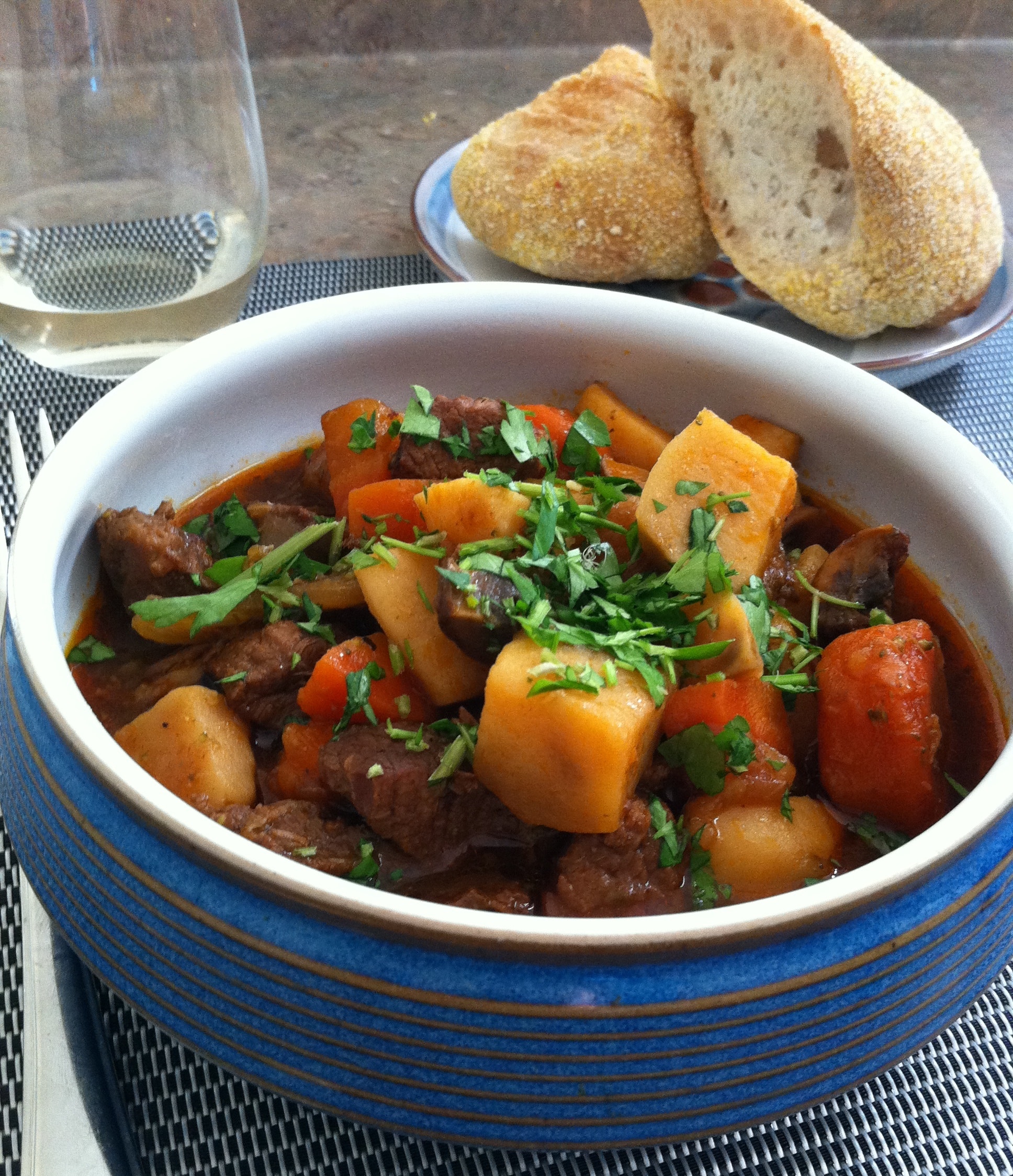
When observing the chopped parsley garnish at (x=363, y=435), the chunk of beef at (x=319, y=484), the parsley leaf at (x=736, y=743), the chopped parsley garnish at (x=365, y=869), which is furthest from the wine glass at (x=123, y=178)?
the parsley leaf at (x=736, y=743)

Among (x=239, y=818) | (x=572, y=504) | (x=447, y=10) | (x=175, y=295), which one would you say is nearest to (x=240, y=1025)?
(x=239, y=818)

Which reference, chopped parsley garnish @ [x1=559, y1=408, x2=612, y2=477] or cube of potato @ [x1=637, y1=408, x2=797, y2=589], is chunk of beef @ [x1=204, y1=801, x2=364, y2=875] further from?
chopped parsley garnish @ [x1=559, y1=408, x2=612, y2=477]

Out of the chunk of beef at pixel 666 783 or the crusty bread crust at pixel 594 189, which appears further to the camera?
the crusty bread crust at pixel 594 189

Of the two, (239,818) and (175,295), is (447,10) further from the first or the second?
(239,818)

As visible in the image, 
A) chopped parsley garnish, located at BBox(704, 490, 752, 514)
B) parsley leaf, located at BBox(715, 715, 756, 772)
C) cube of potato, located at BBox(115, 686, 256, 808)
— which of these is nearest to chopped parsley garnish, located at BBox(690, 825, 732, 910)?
parsley leaf, located at BBox(715, 715, 756, 772)

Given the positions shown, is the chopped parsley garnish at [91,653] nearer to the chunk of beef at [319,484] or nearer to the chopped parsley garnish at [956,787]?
the chunk of beef at [319,484]
